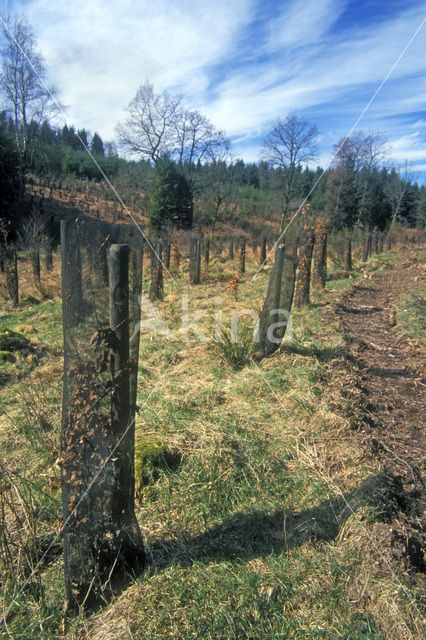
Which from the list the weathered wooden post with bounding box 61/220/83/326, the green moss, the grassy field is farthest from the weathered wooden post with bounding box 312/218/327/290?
the weathered wooden post with bounding box 61/220/83/326

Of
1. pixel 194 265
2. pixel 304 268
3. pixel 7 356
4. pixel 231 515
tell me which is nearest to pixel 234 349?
pixel 231 515

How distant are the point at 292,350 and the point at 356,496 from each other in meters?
3.28

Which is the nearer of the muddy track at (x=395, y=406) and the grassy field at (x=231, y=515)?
the grassy field at (x=231, y=515)

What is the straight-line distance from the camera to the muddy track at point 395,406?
2655 mm

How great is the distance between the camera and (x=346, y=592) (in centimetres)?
221

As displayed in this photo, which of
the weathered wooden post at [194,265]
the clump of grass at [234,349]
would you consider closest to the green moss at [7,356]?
the clump of grass at [234,349]

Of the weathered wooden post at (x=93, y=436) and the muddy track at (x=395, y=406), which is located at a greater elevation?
the weathered wooden post at (x=93, y=436)

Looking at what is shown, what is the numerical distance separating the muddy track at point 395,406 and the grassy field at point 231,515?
0.16 meters

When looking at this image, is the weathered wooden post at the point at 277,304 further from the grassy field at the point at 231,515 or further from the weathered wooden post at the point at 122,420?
the weathered wooden post at the point at 122,420

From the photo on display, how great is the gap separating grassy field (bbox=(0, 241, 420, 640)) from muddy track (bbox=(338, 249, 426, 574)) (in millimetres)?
160

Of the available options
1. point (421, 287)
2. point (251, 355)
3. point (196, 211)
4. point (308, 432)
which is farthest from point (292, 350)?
point (196, 211)

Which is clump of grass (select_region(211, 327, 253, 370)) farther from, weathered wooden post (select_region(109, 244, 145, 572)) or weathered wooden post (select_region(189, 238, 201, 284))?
weathered wooden post (select_region(189, 238, 201, 284))

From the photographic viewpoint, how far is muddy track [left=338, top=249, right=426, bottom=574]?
2655 mm

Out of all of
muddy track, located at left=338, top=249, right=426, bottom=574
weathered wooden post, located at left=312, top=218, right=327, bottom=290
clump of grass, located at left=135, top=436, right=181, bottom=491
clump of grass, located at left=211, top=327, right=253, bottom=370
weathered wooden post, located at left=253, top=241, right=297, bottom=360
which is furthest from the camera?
weathered wooden post, located at left=312, top=218, right=327, bottom=290
